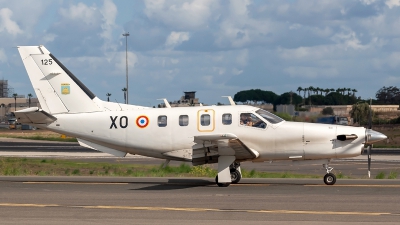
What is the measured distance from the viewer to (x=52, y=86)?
67.6 ft

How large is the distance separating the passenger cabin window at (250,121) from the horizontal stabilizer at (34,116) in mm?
5967

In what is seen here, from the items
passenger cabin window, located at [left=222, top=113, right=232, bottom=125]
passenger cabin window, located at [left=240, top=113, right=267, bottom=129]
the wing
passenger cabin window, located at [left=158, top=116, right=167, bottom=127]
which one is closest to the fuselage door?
passenger cabin window, located at [left=222, top=113, right=232, bottom=125]

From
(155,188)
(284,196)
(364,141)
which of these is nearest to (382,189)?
(364,141)

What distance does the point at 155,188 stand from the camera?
1855 centimetres

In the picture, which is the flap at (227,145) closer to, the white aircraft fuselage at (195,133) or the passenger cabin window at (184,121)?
the white aircraft fuselage at (195,133)

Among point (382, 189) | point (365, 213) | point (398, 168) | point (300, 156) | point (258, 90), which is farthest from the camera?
point (258, 90)

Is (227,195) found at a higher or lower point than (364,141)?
lower

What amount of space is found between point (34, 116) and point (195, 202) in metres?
7.05

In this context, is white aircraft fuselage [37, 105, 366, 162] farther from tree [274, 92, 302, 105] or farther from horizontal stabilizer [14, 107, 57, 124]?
tree [274, 92, 302, 105]

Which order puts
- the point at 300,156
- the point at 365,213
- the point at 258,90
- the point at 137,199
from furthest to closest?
the point at 258,90 → the point at 300,156 → the point at 137,199 → the point at 365,213

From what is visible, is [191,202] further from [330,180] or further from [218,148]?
[330,180]

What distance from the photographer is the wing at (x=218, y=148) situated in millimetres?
18062

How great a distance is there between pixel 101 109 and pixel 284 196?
735 cm

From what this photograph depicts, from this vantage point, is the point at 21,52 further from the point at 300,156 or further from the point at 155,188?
the point at 300,156
